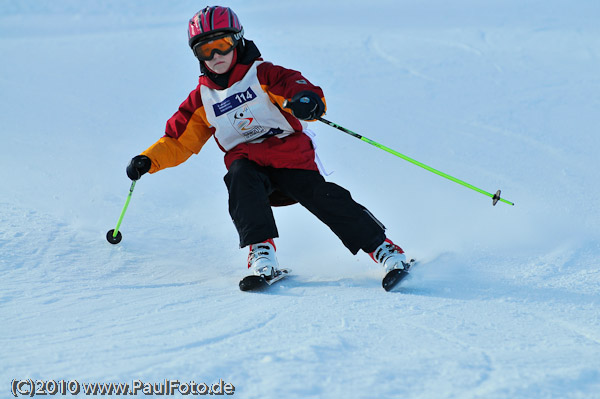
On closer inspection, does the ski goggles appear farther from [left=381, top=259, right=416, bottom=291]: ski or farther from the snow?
[left=381, top=259, right=416, bottom=291]: ski

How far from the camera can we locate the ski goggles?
3.39 m

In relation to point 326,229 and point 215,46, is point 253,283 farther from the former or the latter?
point 326,229

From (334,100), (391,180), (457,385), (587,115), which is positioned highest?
(334,100)

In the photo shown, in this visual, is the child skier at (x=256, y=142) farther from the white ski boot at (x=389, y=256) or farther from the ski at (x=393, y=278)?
the ski at (x=393, y=278)

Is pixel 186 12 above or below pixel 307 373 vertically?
above

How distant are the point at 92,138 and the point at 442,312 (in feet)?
14.4

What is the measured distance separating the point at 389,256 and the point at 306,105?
0.89 metres

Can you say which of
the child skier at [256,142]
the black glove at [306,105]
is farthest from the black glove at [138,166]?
the black glove at [306,105]

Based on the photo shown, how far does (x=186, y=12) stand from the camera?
10.9 m

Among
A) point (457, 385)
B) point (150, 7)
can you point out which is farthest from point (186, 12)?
point (457, 385)

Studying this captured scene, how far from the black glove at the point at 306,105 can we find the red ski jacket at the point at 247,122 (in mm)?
127

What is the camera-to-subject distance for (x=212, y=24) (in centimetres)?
335

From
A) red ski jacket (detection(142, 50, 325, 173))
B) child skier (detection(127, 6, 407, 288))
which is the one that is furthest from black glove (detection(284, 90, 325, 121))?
red ski jacket (detection(142, 50, 325, 173))

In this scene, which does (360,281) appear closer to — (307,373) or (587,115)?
(307,373)
